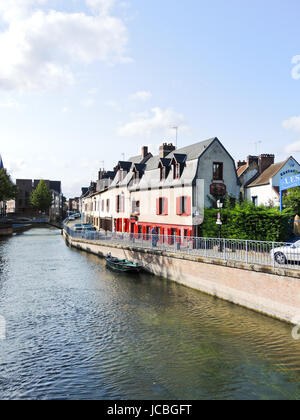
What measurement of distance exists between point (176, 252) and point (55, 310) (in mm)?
9861

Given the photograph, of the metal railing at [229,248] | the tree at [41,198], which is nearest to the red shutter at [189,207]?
the metal railing at [229,248]

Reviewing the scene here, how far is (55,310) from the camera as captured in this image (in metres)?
18.2

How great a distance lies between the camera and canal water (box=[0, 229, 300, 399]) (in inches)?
403

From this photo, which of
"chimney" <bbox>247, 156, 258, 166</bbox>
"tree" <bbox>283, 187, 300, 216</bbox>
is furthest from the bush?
"chimney" <bbox>247, 156, 258, 166</bbox>

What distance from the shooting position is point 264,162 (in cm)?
3738

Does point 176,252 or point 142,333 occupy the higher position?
point 176,252

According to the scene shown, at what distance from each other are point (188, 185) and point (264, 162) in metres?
13.0

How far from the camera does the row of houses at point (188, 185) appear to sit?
29.7 m

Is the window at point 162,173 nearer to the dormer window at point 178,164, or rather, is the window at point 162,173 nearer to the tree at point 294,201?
the dormer window at point 178,164

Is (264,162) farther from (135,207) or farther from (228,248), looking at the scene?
(228,248)

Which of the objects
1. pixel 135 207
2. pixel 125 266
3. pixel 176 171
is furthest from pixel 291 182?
pixel 135 207
